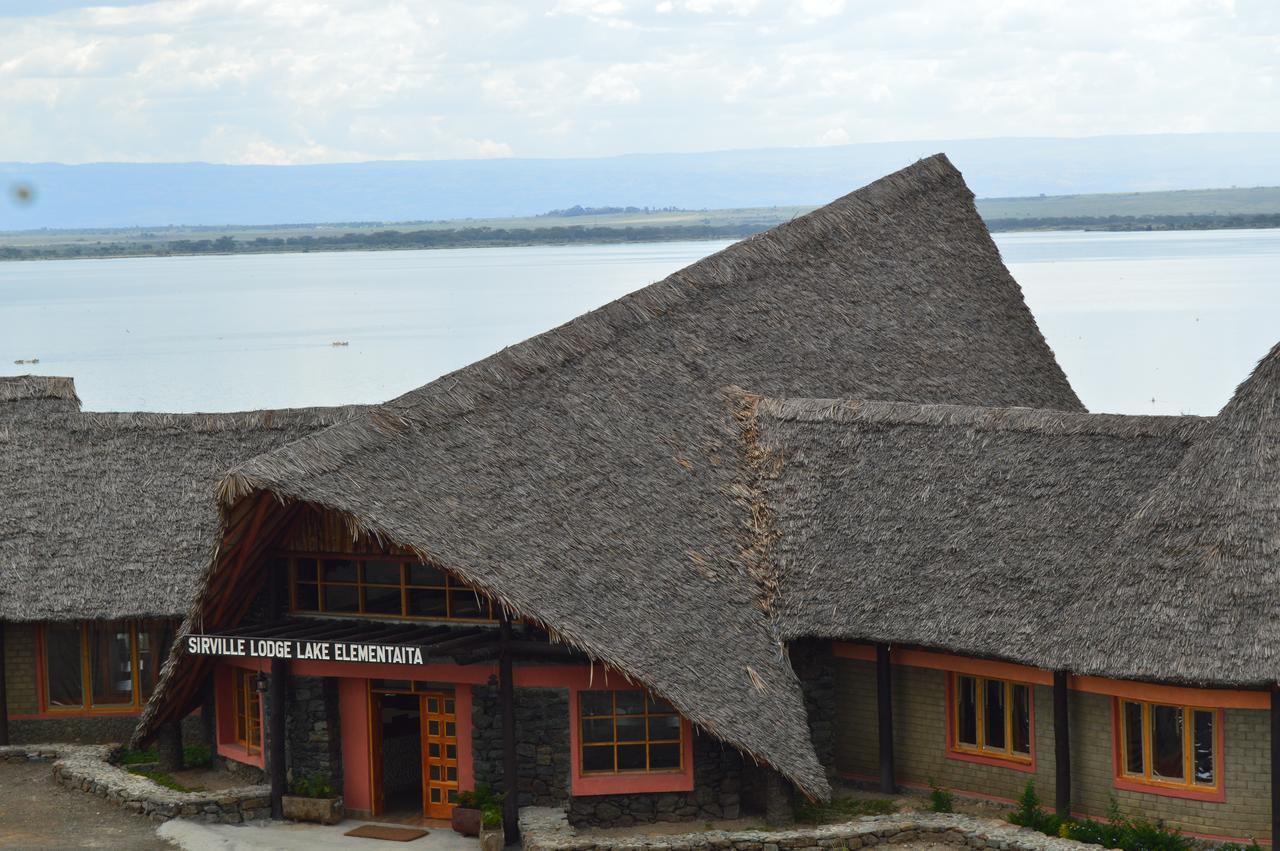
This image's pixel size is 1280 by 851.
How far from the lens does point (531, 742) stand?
2555cm

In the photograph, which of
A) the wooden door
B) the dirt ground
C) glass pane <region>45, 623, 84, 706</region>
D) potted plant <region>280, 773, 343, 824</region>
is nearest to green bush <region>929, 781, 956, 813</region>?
the wooden door

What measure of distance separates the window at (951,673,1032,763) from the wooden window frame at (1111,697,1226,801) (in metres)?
1.59

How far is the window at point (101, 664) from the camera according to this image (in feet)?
106

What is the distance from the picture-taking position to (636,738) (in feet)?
84.3

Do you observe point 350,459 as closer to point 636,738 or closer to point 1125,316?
point 636,738

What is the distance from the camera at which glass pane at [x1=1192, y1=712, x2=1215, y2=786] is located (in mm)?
23516

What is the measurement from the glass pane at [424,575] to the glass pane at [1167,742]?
401 inches

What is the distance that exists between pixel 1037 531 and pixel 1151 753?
12.6 feet

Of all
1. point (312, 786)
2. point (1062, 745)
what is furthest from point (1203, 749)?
point (312, 786)

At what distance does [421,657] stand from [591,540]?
3467 mm

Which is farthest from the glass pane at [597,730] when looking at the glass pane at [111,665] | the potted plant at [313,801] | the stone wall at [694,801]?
the glass pane at [111,665]

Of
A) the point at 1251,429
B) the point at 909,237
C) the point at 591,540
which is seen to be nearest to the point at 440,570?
the point at 591,540

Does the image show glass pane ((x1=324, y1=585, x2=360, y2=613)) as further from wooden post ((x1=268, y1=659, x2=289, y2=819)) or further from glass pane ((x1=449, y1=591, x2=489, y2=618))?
glass pane ((x1=449, y1=591, x2=489, y2=618))

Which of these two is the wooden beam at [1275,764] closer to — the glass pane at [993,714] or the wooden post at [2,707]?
the glass pane at [993,714]
